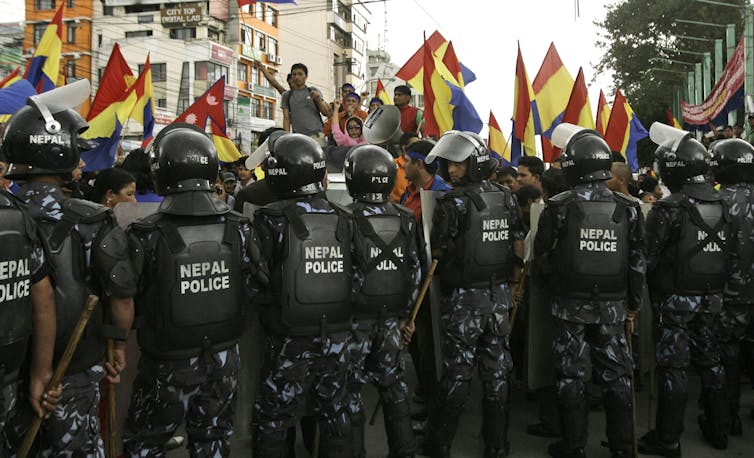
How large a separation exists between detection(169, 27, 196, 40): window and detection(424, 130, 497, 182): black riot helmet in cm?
4969

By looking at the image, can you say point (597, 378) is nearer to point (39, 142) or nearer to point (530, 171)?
point (530, 171)

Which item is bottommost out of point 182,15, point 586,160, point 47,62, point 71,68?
point 586,160

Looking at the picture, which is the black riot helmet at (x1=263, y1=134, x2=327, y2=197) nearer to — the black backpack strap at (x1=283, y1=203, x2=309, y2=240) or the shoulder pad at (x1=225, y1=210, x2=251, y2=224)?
the black backpack strap at (x1=283, y1=203, x2=309, y2=240)

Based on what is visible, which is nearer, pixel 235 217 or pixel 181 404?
pixel 181 404

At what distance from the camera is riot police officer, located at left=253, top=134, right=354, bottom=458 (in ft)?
12.9

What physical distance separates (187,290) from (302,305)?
28.8 inches

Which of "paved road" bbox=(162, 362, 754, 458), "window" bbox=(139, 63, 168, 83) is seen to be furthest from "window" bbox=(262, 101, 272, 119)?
"paved road" bbox=(162, 362, 754, 458)

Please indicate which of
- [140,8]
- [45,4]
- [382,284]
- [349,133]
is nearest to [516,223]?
[382,284]

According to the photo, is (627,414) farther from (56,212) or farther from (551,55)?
(551,55)

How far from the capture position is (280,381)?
396cm

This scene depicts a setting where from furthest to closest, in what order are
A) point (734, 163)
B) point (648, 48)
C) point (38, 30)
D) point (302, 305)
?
point (38, 30) → point (648, 48) → point (734, 163) → point (302, 305)

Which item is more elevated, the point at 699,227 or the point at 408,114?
the point at 408,114

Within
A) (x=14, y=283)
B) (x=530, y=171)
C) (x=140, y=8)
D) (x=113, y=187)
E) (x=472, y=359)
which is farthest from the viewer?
(x=140, y=8)

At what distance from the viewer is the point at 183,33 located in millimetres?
51000
